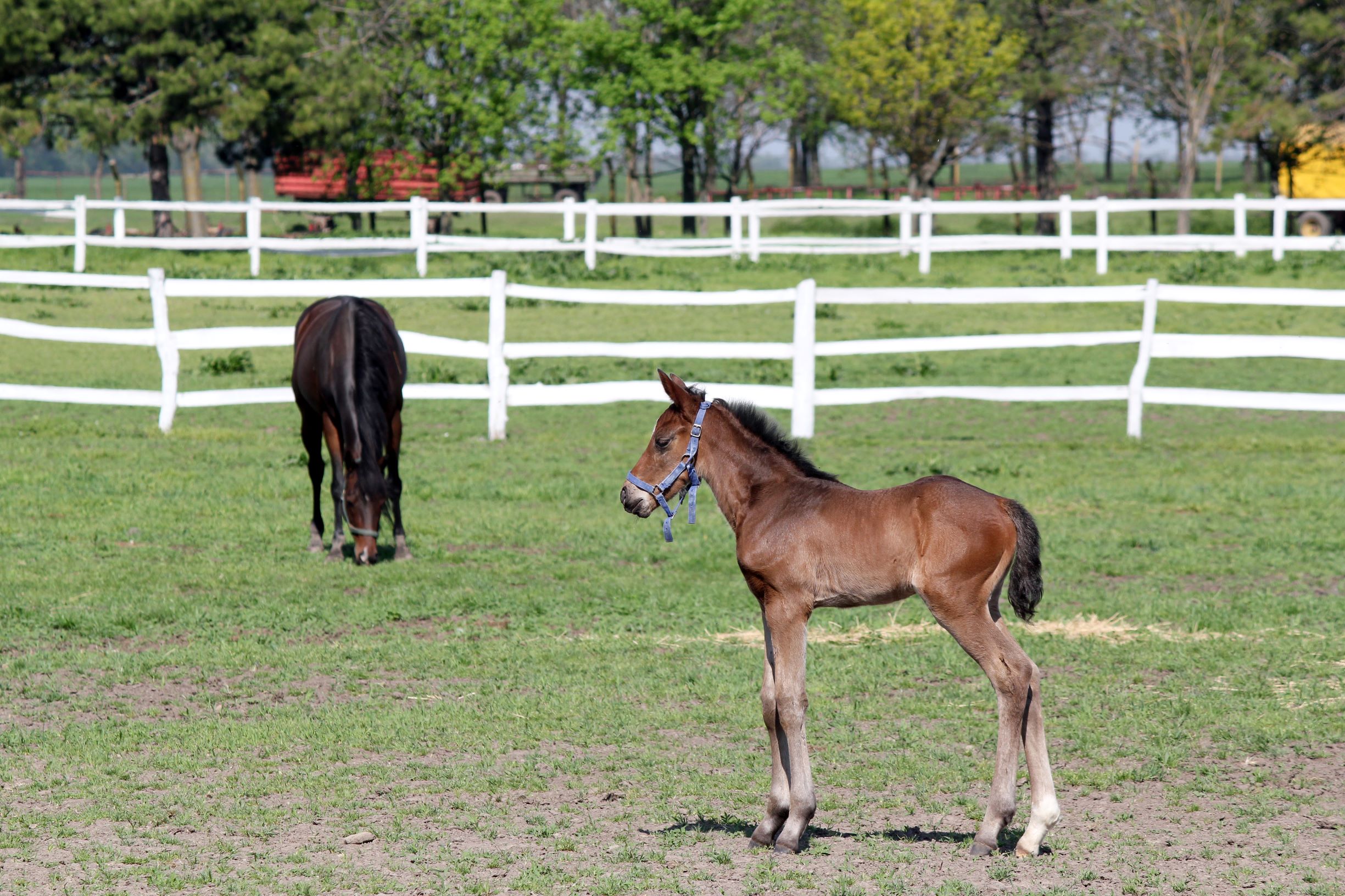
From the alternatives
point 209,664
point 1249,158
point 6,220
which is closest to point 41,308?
point 209,664

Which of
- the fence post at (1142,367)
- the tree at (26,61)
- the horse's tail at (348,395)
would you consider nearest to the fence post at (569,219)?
the fence post at (1142,367)

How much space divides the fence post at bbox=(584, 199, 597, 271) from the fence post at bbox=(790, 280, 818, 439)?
1131 cm

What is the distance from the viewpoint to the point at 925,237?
2680cm

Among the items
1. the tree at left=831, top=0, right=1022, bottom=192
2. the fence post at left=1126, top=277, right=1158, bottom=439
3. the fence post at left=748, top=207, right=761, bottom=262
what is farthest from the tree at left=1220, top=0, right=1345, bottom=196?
the fence post at left=1126, top=277, right=1158, bottom=439

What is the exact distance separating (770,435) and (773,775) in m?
1.22

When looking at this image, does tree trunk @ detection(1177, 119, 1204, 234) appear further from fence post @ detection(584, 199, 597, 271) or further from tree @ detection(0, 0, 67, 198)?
tree @ detection(0, 0, 67, 198)

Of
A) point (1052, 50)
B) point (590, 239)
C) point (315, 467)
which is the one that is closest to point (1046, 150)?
point (1052, 50)

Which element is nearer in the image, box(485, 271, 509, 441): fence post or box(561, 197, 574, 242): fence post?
box(485, 271, 509, 441): fence post

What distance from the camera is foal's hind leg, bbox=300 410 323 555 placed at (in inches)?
426

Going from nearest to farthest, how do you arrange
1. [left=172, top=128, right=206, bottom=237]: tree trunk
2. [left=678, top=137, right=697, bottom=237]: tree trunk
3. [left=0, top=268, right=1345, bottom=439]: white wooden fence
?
[left=0, top=268, right=1345, bottom=439]: white wooden fence
[left=172, top=128, right=206, bottom=237]: tree trunk
[left=678, top=137, right=697, bottom=237]: tree trunk

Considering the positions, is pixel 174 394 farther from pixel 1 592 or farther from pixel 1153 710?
pixel 1153 710

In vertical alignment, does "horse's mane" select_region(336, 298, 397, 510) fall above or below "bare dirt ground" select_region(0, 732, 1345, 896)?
above

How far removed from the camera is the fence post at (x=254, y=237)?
26.9 m

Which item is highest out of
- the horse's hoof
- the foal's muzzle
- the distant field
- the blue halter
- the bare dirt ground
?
the distant field
